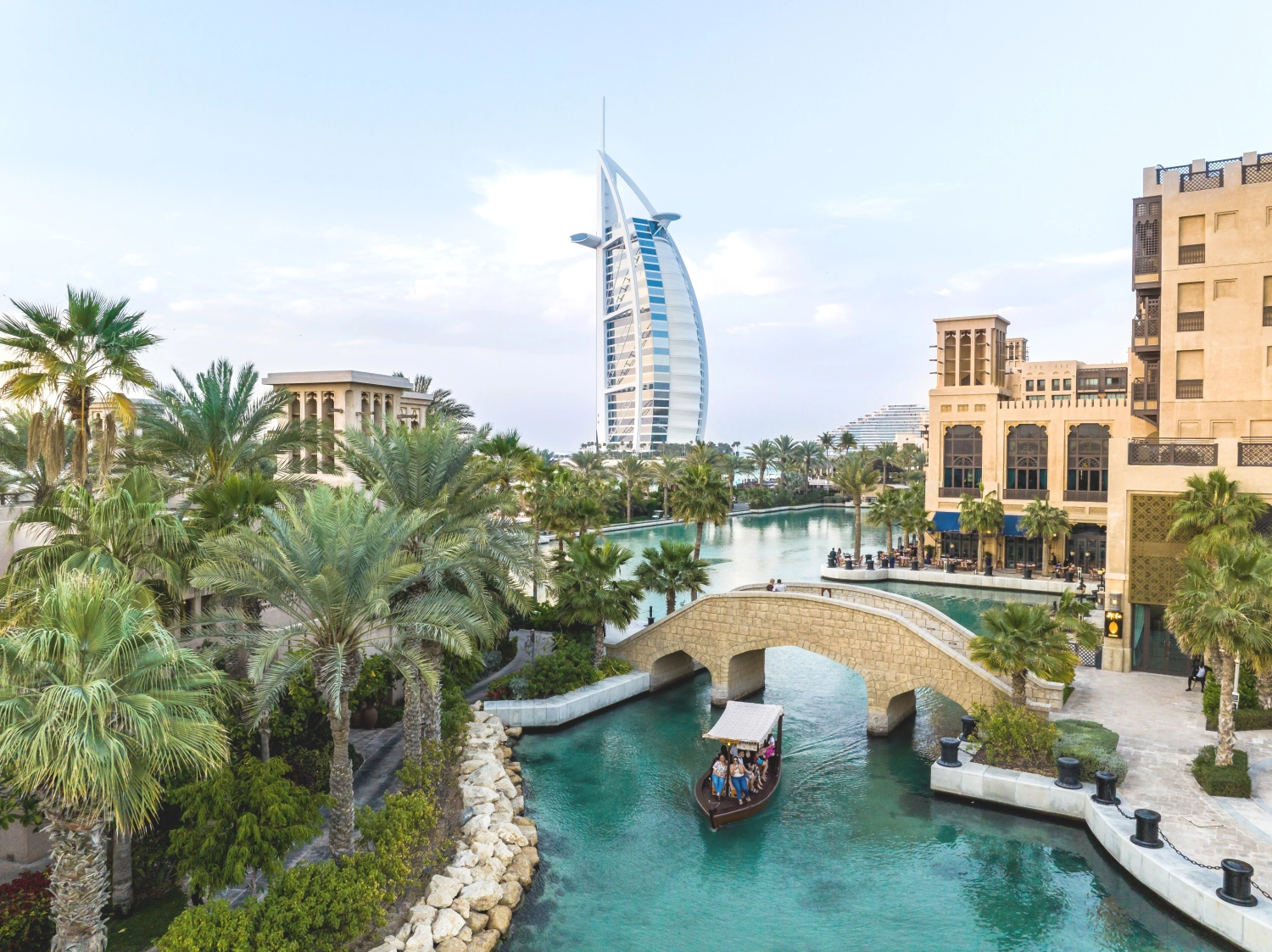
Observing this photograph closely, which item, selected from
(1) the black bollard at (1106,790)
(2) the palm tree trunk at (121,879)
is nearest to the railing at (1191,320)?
(1) the black bollard at (1106,790)

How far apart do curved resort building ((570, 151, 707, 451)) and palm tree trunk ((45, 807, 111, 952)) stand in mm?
143559

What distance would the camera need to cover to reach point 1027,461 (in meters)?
50.9

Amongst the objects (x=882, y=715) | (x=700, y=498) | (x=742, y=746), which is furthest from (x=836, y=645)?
(x=700, y=498)

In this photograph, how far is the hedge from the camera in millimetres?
10734

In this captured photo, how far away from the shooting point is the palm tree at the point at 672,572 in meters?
29.7

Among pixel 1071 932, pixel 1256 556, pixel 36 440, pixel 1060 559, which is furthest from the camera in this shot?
pixel 1060 559

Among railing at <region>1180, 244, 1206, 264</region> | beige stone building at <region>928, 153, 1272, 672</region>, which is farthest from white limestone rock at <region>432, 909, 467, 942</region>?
railing at <region>1180, 244, 1206, 264</region>

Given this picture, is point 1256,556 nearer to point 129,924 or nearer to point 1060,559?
point 129,924

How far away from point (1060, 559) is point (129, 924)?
50209mm

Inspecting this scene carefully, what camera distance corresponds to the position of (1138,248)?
109ft

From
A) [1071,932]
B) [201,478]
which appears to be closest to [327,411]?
[201,478]

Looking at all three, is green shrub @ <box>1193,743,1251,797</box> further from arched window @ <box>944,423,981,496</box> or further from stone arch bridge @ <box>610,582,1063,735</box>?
arched window @ <box>944,423,981,496</box>

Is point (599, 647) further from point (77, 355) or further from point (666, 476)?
point (666, 476)

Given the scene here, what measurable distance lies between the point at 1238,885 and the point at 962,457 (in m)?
42.7
